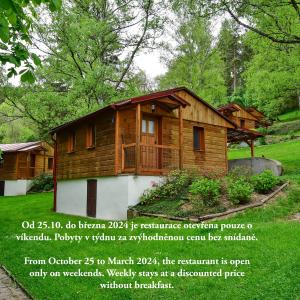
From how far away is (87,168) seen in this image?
54.9 feet

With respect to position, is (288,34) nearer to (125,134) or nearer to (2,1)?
(125,134)

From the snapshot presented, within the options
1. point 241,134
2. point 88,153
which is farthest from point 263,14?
point 88,153

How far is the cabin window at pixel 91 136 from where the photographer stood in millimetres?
16797

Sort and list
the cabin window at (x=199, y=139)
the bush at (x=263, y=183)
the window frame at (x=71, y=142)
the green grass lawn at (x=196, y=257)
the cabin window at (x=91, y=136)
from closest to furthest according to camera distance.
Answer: the green grass lawn at (x=196, y=257) < the bush at (x=263, y=183) < the cabin window at (x=91, y=136) < the cabin window at (x=199, y=139) < the window frame at (x=71, y=142)

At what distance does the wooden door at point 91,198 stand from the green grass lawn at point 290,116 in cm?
3275

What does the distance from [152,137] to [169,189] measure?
338 cm

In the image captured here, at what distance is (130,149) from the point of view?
1518 cm

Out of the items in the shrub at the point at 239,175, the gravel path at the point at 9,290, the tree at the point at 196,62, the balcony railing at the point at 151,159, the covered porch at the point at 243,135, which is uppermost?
the tree at the point at 196,62

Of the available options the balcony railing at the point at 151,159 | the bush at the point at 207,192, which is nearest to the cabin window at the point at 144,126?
the balcony railing at the point at 151,159

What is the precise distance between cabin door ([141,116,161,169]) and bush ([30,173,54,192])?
19.2 meters

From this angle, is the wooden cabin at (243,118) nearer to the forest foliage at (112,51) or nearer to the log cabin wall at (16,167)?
the forest foliage at (112,51)

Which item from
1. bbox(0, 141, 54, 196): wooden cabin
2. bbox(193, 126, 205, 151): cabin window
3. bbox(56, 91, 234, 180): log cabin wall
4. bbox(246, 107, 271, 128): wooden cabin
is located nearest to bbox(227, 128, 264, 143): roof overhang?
bbox(56, 91, 234, 180): log cabin wall

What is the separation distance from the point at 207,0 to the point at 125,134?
731cm

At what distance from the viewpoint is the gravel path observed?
5.98 m
